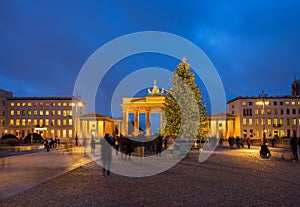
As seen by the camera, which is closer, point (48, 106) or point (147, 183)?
point (147, 183)

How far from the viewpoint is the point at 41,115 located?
358 ft

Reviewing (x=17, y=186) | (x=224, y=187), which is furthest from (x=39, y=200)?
(x=224, y=187)

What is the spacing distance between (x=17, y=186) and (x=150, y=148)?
76.5 ft

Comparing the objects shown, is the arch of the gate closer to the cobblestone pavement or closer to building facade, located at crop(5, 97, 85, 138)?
building facade, located at crop(5, 97, 85, 138)

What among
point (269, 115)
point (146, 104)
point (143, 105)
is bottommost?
point (269, 115)

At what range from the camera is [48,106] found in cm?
10962

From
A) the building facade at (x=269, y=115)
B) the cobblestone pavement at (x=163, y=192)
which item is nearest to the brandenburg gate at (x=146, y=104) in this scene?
the building facade at (x=269, y=115)

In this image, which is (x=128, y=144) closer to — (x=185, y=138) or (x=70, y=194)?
(x=185, y=138)

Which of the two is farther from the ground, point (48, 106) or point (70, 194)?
point (48, 106)

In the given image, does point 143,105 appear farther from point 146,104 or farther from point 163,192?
point 163,192

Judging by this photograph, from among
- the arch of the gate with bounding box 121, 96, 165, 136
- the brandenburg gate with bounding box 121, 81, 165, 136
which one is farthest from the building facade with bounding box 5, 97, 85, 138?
the brandenburg gate with bounding box 121, 81, 165, 136

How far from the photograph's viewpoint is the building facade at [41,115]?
108 metres

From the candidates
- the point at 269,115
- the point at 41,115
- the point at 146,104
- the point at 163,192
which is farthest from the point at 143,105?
the point at 163,192

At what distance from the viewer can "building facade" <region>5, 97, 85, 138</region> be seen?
107688 millimetres
